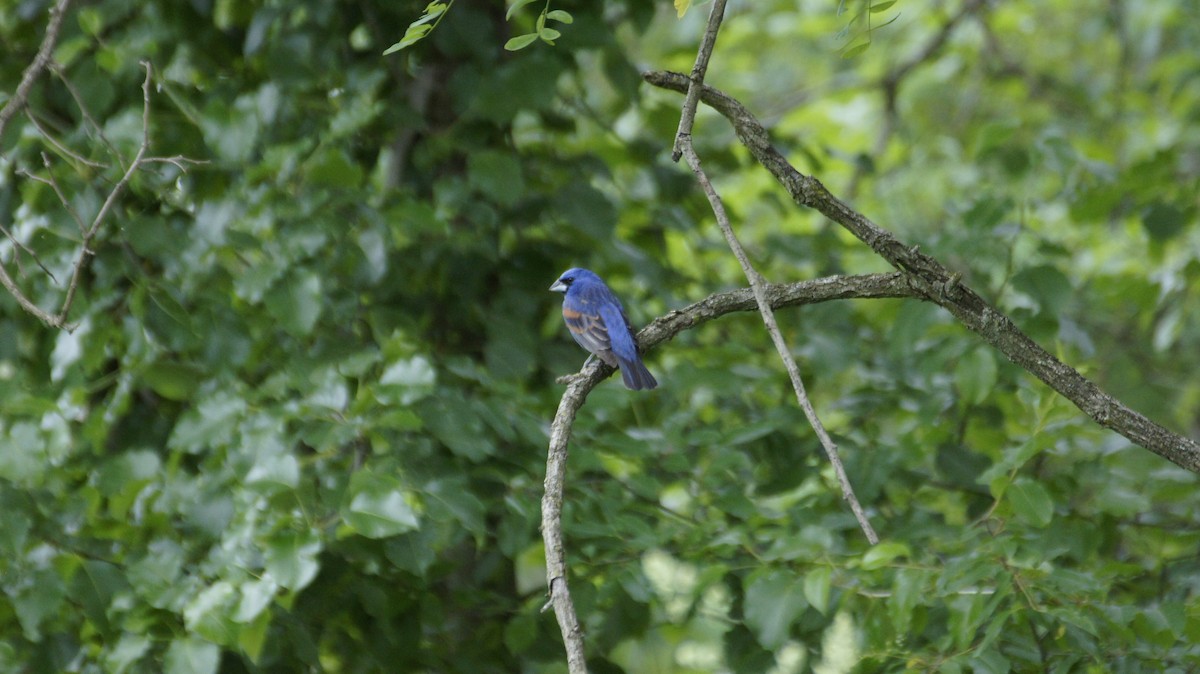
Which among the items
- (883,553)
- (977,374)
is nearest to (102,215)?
(883,553)

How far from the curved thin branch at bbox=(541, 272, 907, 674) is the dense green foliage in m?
0.73

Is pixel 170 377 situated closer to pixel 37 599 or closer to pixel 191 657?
pixel 37 599

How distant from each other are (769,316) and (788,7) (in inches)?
260

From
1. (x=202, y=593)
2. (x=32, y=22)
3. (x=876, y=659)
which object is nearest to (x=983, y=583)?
(x=876, y=659)

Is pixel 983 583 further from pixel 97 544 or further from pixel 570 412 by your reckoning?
pixel 97 544

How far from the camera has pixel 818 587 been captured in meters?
2.98

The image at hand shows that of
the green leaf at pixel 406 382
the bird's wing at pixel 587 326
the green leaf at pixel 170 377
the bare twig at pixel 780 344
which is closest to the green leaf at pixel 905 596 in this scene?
the bare twig at pixel 780 344

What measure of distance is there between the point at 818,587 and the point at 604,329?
46.4 inches

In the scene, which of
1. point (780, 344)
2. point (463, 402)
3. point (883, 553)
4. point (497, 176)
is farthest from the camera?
point (497, 176)

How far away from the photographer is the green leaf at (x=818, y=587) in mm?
2955

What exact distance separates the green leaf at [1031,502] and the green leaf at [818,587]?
566 mm

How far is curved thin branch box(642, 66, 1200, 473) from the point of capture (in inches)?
95.0

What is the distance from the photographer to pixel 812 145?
17.8 feet

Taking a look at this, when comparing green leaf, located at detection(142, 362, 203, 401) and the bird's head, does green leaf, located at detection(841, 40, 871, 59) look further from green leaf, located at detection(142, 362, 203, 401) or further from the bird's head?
green leaf, located at detection(142, 362, 203, 401)
